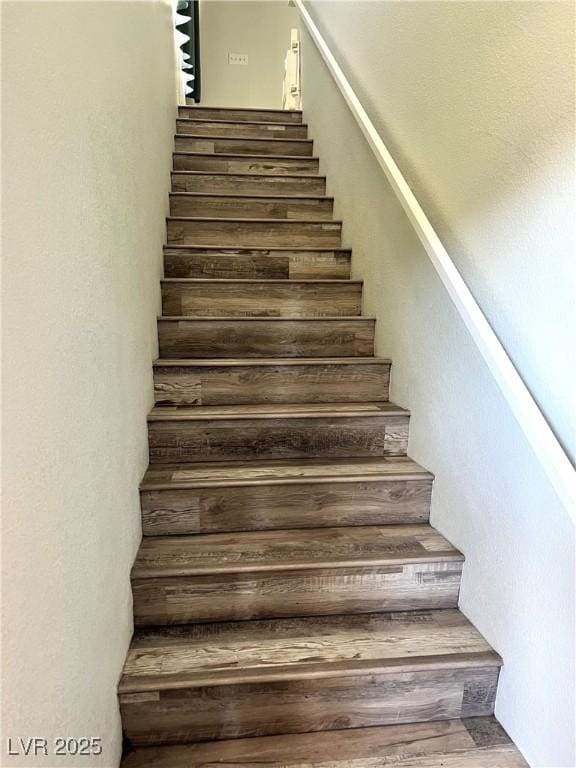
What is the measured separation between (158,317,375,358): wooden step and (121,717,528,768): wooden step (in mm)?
1352

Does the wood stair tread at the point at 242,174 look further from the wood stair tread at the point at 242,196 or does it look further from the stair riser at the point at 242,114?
the stair riser at the point at 242,114

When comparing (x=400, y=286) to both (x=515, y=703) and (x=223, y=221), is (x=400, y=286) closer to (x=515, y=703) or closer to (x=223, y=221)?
(x=223, y=221)

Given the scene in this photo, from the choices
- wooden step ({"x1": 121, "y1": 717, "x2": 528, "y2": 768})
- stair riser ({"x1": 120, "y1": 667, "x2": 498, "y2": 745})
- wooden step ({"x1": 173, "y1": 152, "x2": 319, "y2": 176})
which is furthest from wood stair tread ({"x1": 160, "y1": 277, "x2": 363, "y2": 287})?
wooden step ({"x1": 121, "y1": 717, "x2": 528, "y2": 768})

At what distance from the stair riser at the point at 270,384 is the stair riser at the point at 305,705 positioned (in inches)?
39.2

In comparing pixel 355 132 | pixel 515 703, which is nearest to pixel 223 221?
pixel 355 132

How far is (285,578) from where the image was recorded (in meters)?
1.36

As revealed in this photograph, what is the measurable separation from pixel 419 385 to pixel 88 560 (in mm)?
1204

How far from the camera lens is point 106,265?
1.10 metres

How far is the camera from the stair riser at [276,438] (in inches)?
67.0

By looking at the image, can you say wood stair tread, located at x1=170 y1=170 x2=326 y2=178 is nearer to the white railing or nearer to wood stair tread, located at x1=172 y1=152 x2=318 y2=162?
wood stair tread, located at x1=172 y1=152 x2=318 y2=162

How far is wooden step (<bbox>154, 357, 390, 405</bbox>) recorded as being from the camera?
1.86 meters

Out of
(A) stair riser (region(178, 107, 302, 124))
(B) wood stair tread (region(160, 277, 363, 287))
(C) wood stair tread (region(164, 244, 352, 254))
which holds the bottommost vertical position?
(B) wood stair tread (region(160, 277, 363, 287))

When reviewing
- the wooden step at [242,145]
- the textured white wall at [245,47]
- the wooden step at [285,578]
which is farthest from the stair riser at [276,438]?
the textured white wall at [245,47]

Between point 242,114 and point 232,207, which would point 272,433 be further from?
point 242,114
